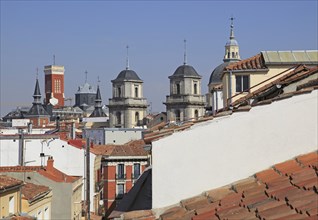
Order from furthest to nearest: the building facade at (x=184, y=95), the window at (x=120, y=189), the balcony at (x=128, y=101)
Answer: the balcony at (x=128, y=101), the building facade at (x=184, y=95), the window at (x=120, y=189)

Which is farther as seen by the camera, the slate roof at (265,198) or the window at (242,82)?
the window at (242,82)

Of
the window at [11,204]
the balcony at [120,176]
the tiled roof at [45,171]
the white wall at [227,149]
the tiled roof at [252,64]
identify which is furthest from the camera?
the balcony at [120,176]

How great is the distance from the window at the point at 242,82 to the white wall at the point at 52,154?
55.8 ft

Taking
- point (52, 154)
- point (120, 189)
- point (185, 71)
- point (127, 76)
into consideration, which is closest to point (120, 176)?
point (120, 189)

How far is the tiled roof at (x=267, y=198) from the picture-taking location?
5812 mm

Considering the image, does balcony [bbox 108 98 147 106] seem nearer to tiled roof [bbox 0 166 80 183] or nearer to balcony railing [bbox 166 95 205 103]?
balcony railing [bbox 166 95 205 103]

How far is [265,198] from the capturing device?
20.9 feet

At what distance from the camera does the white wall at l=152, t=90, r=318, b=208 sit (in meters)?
7.02

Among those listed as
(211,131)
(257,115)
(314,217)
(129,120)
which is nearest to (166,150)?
(211,131)

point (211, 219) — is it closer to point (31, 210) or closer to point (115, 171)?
point (31, 210)

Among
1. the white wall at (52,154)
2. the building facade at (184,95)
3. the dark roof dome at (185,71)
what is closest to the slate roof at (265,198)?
the white wall at (52,154)

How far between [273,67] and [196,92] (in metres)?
93.2

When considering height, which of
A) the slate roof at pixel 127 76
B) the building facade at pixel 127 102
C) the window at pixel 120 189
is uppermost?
the slate roof at pixel 127 76

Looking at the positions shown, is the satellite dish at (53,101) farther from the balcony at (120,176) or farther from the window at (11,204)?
the window at (11,204)
